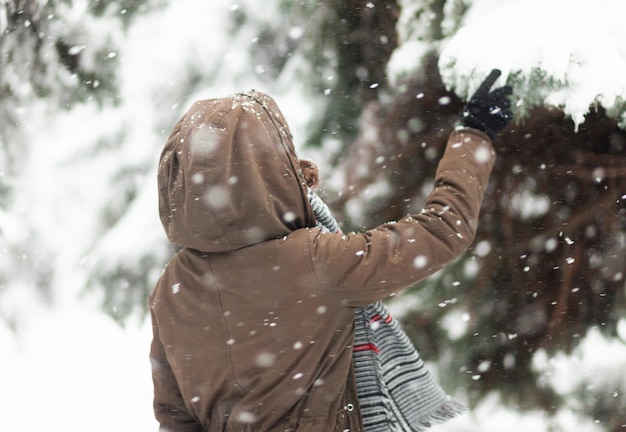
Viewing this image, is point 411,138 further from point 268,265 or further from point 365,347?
point 268,265

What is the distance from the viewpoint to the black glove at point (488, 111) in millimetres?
1853

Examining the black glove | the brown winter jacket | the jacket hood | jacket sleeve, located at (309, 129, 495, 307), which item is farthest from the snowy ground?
the black glove

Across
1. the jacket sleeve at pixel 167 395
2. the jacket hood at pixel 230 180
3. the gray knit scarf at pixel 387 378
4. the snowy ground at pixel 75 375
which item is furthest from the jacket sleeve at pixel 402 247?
the snowy ground at pixel 75 375

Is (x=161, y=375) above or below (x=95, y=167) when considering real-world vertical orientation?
below

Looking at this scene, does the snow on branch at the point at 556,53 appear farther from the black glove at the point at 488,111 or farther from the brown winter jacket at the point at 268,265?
the brown winter jacket at the point at 268,265

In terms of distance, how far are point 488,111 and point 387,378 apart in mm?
945

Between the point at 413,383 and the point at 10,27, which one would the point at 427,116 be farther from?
the point at 10,27

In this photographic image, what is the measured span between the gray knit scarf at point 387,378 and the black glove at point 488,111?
0.56 meters

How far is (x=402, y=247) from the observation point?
164 centimetres

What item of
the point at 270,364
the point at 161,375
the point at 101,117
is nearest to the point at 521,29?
the point at 270,364

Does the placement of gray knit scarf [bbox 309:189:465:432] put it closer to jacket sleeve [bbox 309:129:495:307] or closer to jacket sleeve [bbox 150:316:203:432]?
jacket sleeve [bbox 309:129:495:307]

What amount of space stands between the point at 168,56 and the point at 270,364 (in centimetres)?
237

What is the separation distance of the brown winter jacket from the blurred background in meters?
0.95

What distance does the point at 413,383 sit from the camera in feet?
6.77
